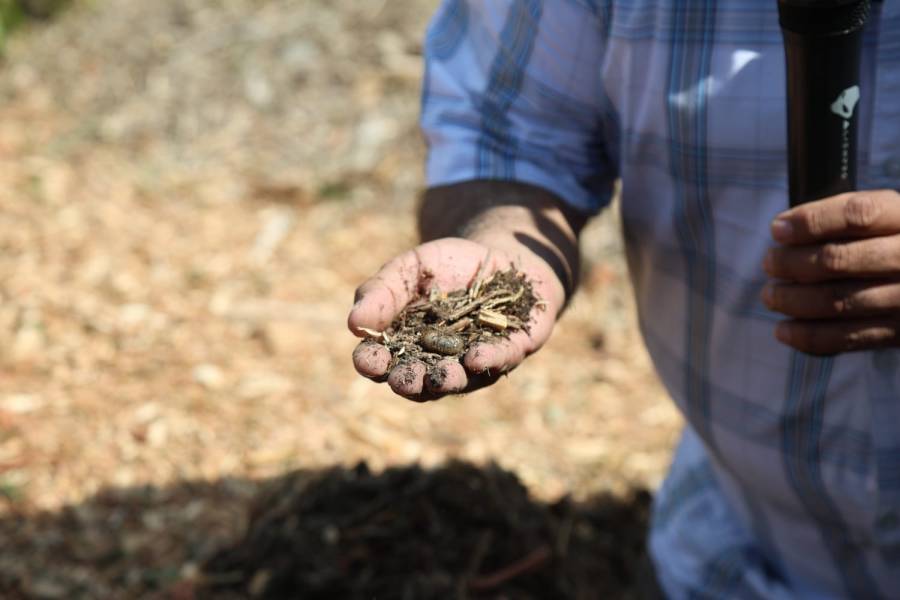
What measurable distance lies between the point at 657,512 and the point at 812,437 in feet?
2.82

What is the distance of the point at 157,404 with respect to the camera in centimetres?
301

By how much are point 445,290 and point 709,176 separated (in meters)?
0.59

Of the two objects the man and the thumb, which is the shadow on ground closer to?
the man

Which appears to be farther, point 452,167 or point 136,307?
point 136,307

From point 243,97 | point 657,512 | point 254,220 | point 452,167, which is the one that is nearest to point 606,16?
point 452,167

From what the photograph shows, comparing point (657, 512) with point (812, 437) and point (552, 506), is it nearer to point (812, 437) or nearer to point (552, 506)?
point (552, 506)

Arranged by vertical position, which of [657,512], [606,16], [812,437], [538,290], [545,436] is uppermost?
[606,16]

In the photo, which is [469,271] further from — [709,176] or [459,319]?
[709,176]

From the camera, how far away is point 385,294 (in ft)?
4.74

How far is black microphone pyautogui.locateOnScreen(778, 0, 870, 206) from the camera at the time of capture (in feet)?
4.49

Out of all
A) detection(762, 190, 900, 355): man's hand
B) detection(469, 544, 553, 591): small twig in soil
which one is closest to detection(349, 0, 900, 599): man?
detection(762, 190, 900, 355): man's hand

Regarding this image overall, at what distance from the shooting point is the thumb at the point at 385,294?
4.60 ft

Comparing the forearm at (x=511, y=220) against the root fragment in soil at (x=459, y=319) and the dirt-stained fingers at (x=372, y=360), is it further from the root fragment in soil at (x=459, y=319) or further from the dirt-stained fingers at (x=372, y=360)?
the dirt-stained fingers at (x=372, y=360)

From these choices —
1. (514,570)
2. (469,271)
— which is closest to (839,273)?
(469,271)
